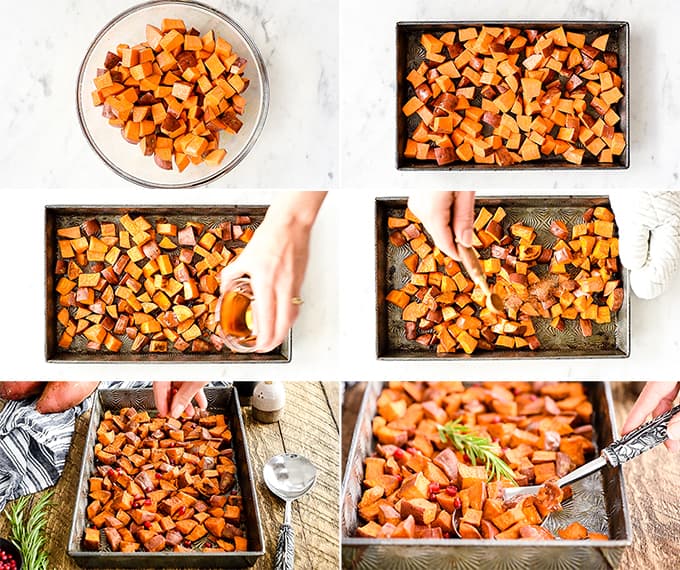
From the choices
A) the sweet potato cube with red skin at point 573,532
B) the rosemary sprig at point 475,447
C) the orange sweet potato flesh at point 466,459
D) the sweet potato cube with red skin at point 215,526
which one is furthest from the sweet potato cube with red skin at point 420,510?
the sweet potato cube with red skin at point 215,526

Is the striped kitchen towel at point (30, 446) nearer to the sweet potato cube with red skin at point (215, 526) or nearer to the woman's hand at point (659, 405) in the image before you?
the sweet potato cube with red skin at point (215, 526)

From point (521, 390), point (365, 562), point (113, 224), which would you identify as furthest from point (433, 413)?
point (113, 224)

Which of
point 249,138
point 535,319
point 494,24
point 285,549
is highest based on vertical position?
point 494,24

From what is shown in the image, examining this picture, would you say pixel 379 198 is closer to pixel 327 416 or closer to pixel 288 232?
pixel 288 232

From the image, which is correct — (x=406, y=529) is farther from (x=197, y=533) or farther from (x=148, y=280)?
(x=148, y=280)

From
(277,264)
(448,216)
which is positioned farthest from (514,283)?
(277,264)

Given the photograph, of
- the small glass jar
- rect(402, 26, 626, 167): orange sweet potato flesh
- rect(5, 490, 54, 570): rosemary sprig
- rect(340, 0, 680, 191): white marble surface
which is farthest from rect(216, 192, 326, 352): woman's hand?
rect(5, 490, 54, 570): rosemary sprig
